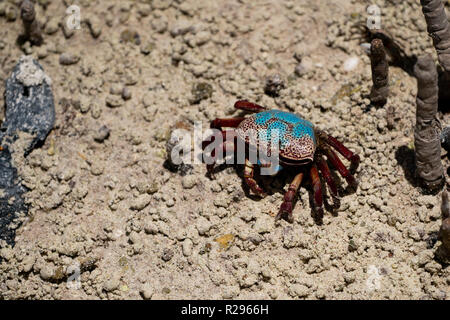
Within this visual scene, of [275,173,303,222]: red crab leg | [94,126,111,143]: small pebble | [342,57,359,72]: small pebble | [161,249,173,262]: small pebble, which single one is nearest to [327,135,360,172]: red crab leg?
[275,173,303,222]: red crab leg

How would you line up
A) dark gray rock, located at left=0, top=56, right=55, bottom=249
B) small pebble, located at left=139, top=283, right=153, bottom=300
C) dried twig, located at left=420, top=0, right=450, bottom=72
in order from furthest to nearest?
dark gray rock, located at left=0, top=56, right=55, bottom=249
small pebble, located at left=139, top=283, right=153, bottom=300
dried twig, located at left=420, top=0, right=450, bottom=72

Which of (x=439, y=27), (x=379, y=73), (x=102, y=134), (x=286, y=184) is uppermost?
(x=439, y=27)

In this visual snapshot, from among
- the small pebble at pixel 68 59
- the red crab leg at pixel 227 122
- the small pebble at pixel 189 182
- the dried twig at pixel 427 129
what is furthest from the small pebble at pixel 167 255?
the small pebble at pixel 68 59

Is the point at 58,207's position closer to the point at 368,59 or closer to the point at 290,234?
the point at 290,234

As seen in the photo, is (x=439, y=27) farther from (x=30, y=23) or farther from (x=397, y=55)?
(x=30, y=23)

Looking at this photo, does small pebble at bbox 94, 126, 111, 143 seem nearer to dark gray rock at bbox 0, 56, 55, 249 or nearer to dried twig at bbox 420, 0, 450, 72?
dark gray rock at bbox 0, 56, 55, 249

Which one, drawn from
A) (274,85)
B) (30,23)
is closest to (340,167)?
(274,85)

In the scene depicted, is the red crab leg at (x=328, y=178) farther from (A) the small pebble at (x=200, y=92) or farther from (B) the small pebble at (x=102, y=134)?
(B) the small pebble at (x=102, y=134)
